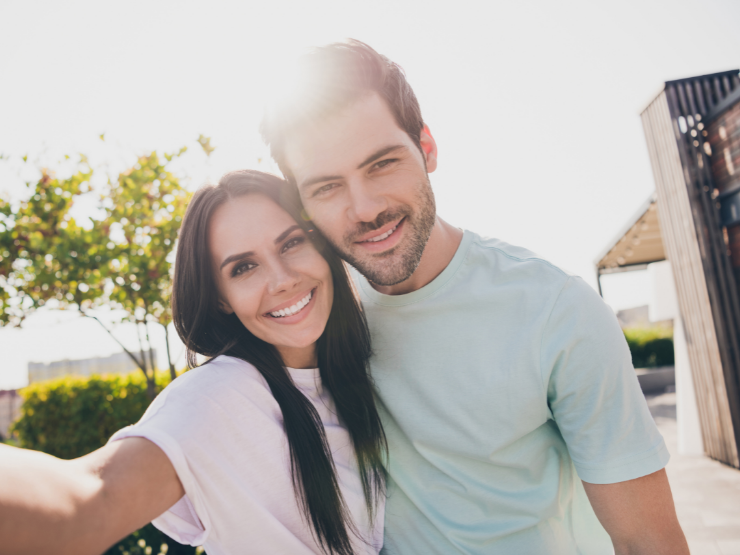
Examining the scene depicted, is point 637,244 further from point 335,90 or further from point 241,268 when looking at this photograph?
point 241,268

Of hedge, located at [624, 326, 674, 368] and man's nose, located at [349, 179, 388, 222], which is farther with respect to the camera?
hedge, located at [624, 326, 674, 368]

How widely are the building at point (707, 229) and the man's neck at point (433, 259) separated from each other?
16.8 feet

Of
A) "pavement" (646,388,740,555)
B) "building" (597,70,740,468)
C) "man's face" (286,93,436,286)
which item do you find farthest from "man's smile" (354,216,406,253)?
"building" (597,70,740,468)

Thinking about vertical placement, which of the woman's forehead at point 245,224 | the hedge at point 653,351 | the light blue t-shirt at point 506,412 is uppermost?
the woman's forehead at point 245,224

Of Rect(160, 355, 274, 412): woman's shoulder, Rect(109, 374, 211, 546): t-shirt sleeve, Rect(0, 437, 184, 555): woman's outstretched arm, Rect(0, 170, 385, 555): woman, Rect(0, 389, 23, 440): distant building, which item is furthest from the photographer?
Rect(0, 389, 23, 440): distant building

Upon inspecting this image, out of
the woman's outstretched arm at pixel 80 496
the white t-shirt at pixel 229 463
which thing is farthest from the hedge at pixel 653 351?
the woman's outstretched arm at pixel 80 496

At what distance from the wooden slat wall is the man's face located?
5.48 m

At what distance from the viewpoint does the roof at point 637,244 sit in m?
7.60

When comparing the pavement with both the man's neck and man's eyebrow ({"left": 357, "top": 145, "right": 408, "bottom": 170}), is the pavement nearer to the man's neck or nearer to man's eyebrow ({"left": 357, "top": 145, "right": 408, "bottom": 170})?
the man's neck

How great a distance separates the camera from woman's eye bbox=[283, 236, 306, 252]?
1.79m

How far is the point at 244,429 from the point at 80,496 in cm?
53

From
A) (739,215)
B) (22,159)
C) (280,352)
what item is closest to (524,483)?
(280,352)

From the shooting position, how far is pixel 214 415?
4.16 ft

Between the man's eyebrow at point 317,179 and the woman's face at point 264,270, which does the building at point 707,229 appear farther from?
the woman's face at point 264,270
